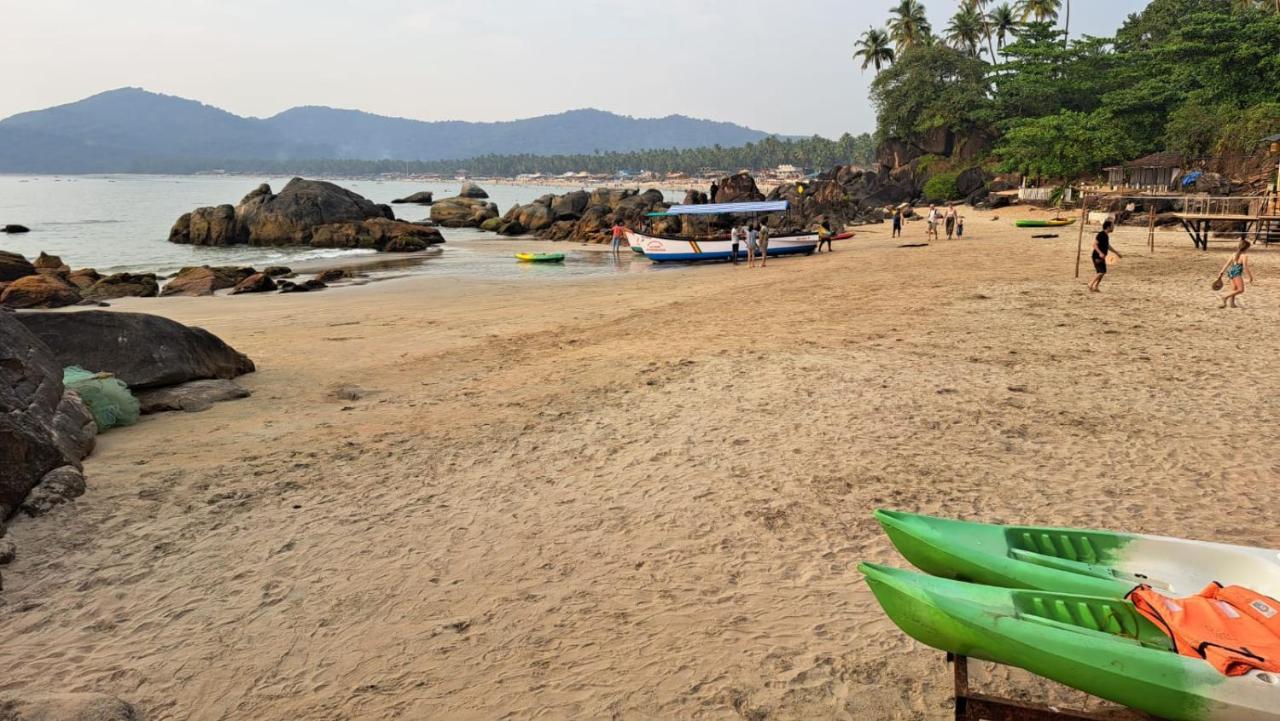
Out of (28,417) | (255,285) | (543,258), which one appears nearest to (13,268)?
(255,285)

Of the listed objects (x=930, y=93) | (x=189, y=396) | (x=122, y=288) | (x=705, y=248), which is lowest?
(x=189, y=396)

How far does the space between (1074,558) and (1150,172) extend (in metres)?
47.6

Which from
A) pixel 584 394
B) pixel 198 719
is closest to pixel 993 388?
pixel 584 394

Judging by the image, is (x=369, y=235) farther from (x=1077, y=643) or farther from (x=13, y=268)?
(x=1077, y=643)

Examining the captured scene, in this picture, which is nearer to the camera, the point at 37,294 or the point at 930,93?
the point at 37,294

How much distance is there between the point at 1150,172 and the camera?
1687 inches

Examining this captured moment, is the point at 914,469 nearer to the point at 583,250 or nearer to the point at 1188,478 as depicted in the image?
the point at 1188,478

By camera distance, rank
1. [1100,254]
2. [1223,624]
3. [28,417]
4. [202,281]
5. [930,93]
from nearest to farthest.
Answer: [1223,624] → [28,417] → [1100,254] → [202,281] → [930,93]

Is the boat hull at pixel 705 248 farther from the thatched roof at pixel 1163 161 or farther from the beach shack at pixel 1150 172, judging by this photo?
the thatched roof at pixel 1163 161

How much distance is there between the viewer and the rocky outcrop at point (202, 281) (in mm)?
26578

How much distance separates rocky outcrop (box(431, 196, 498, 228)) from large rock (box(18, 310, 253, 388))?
1997 inches

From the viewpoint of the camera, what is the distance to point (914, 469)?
742 cm

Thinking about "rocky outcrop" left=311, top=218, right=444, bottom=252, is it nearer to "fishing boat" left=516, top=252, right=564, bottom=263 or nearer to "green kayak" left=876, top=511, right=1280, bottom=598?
"fishing boat" left=516, top=252, right=564, bottom=263

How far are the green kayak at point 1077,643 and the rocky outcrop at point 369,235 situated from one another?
4291 centimetres
